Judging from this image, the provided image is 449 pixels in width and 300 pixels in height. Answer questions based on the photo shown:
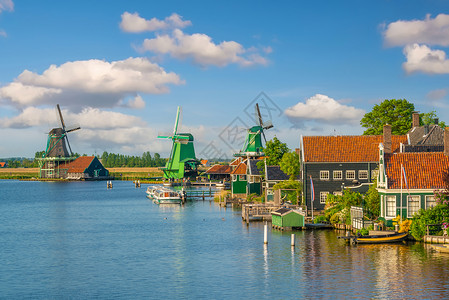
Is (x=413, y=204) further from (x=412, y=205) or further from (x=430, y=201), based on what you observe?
(x=430, y=201)

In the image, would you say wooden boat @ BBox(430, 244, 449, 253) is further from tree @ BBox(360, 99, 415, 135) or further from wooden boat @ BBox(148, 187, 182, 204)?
wooden boat @ BBox(148, 187, 182, 204)

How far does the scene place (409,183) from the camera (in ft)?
174

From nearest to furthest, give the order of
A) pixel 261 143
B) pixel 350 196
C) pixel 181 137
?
pixel 350 196 < pixel 261 143 < pixel 181 137

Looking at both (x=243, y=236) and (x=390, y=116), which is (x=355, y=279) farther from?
(x=390, y=116)

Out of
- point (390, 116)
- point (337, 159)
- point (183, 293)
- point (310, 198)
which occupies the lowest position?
point (183, 293)

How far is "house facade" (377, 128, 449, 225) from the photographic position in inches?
2074

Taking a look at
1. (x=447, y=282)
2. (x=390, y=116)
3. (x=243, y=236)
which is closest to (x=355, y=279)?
(x=447, y=282)

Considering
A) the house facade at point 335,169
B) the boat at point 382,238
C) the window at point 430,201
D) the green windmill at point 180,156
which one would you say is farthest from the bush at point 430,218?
the green windmill at point 180,156

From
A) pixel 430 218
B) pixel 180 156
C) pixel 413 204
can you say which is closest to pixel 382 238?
pixel 430 218

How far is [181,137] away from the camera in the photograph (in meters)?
180

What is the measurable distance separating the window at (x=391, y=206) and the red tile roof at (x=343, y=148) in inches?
620

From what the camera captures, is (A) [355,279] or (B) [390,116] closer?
(A) [355,279]

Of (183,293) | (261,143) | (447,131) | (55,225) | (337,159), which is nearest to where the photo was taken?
(183,293)

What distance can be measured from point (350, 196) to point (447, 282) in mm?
25693
